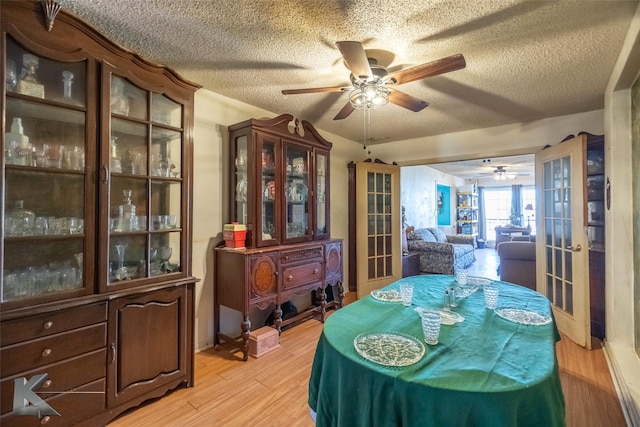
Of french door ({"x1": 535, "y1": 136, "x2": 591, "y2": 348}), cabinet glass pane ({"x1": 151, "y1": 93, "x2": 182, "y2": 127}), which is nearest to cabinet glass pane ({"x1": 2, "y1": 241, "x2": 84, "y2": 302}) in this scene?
cabinet glass pane ({"x1": 151, "y1": 93, "x2": 182, "y2": 127})

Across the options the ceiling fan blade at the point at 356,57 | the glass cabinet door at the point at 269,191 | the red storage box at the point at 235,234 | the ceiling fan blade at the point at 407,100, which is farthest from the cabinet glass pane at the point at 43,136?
the ceiling fan blade at the point at 407,100

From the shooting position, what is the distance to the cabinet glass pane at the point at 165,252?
6.82 ft

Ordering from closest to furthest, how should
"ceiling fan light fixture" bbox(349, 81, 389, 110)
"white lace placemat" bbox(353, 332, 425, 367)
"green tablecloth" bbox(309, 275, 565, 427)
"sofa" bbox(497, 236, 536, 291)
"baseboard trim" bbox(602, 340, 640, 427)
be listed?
1. "green tablecloth" bbox(309, 275, 565, 427)
2. "white lace placemat" bbox(353, 332, 425, 367)
3. "baseboard trim" bbox(602, 340, 640, 427)
4. "ceiling fan light fixture" bbox(349, 81, 389, 110)
5. "sofa" bbox(497, 236, 536, 291)

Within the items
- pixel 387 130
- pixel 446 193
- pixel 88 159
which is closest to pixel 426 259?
pixel 387 130

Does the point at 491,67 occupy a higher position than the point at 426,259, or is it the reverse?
the point at 491,67

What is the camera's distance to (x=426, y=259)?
5547 mm

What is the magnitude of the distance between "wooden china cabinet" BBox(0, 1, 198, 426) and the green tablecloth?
3.93ft

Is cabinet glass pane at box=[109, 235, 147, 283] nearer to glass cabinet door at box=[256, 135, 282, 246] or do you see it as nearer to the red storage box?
the red storage box

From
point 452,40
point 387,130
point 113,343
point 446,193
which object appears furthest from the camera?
point 446,193

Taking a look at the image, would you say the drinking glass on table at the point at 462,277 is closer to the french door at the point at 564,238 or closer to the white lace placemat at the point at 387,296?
the white lace placemat at the point at 387,296

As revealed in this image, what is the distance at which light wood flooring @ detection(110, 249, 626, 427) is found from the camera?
70.9 inches

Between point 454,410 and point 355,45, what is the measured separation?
160 cm

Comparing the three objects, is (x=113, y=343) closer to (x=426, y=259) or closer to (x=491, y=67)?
(x=491, y=67)

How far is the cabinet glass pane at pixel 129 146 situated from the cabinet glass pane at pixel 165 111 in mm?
139
